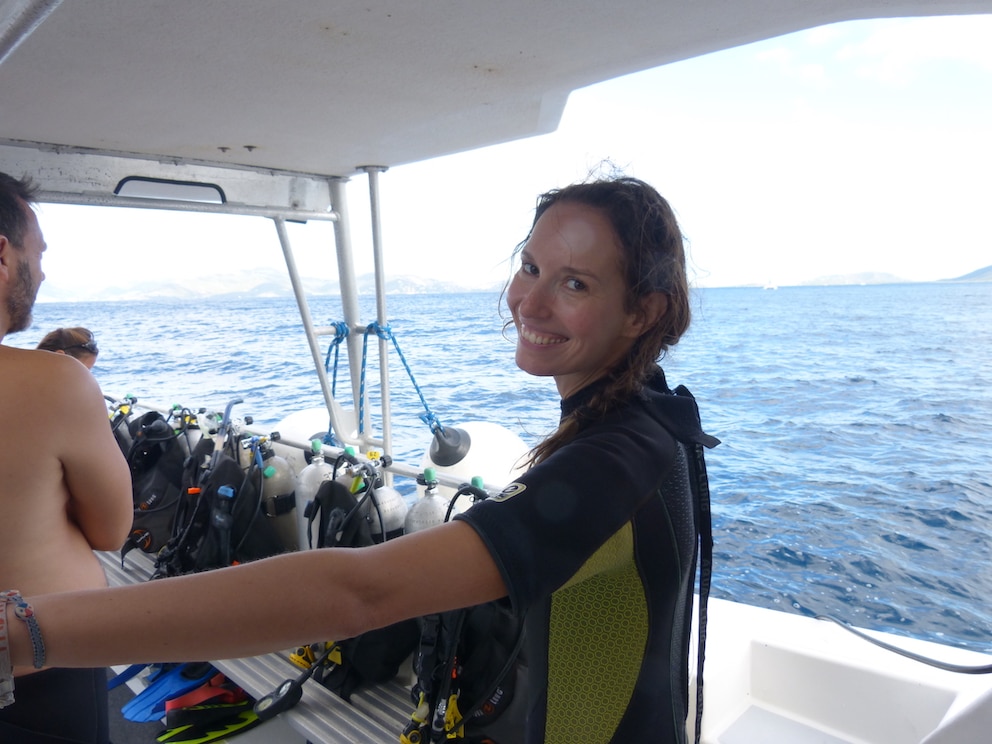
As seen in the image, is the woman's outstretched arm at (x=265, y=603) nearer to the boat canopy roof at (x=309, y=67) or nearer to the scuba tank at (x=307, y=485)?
the boat canopy roof at (x=309, y=67)

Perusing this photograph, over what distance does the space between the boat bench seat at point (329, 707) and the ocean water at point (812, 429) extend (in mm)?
1103

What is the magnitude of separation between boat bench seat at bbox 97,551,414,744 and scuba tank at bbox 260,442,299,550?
63 centimetres

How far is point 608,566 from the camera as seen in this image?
771 millimetres

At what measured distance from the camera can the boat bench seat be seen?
2068mm

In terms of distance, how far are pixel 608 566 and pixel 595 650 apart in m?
0.20

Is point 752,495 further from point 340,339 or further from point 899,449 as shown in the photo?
point 340,339

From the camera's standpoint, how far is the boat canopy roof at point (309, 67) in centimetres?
131

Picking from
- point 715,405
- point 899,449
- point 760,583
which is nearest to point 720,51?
point 760,583

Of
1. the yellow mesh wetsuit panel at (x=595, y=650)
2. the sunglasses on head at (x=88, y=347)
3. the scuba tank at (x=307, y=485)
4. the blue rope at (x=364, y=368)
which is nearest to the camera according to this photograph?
the yellow mesh wetsuit panel at (x=595, y=650)

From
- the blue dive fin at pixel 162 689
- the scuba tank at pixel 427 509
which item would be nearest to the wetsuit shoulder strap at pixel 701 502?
the scuba tank at pixel 427 509

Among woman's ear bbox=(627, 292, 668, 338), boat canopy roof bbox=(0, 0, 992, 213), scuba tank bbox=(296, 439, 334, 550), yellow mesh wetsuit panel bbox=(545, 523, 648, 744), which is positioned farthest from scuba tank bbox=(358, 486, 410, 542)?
woman's ear bbox=(627, 292, 668, 338)

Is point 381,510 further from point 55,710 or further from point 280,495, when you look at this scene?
point 55,710

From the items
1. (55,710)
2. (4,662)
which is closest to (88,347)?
(55,710)

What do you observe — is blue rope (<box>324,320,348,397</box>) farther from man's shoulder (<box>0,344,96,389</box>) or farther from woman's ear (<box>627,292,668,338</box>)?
woman's ear (<box>627,292,668,338</box>)
